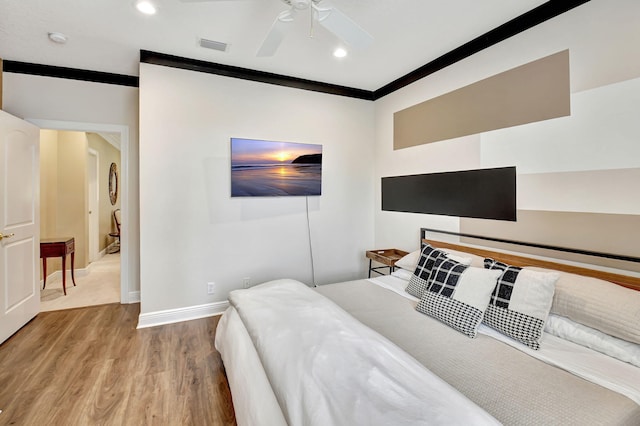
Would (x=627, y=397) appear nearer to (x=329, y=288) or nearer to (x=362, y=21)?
(x=329, y=288)

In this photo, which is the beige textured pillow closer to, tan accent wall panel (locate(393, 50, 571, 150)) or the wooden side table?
tan accent wall panel (locate(393, 50, 571, 150))

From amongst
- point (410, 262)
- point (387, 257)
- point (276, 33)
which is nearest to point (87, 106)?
point (276, 33)

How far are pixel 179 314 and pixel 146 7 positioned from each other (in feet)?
8.82

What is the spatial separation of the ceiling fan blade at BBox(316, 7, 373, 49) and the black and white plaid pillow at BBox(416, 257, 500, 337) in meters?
1.68

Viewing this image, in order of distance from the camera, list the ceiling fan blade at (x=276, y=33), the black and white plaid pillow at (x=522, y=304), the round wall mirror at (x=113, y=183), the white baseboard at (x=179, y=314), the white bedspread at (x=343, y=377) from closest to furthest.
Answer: the white bedspread at (x=343, y=377) → the black and white plaid pillow at (x=522, y=304) → the ceiling fan blade at (x=276, y=33) → the white baseboard at (x=179, y=314) → the round wall mirror at (x=113, y=183)

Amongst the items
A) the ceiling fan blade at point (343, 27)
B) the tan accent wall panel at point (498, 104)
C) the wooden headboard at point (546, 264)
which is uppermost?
the ceiling fan blade at point (343, 27)

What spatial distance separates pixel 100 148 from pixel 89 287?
310 cm

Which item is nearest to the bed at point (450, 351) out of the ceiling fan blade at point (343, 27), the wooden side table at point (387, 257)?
the wooden side table at point (387, 257)

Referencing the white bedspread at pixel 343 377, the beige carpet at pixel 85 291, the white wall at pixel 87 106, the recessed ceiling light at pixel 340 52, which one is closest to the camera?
the white bedspread at pixel 343 377

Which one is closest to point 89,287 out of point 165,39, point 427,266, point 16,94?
point 16,94

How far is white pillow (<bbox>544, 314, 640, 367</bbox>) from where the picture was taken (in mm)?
1434

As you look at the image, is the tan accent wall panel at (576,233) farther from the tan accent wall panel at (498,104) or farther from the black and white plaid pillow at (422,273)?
the tan accent wall panel at (498,104)

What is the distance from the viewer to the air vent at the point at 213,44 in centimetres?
257

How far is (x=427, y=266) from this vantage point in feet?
7.83
